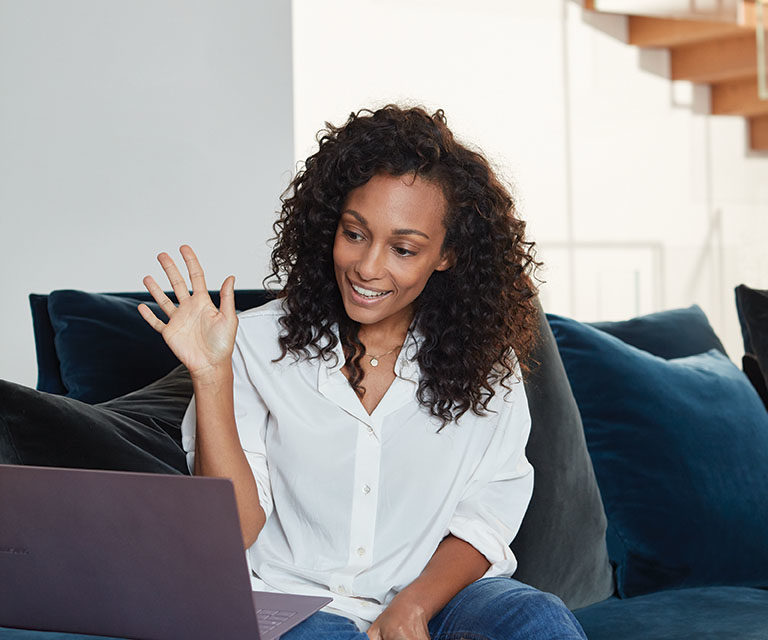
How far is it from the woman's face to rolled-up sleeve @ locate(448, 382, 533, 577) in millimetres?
257

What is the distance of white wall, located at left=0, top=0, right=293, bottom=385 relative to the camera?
7.82 feet

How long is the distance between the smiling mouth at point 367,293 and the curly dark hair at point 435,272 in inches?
4.0

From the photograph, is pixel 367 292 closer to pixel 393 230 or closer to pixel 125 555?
pixel 393 230

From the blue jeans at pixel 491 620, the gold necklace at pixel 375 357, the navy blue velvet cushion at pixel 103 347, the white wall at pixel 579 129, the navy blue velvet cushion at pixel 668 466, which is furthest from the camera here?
the white wall at pixel 579 129

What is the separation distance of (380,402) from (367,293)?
0.54 ft

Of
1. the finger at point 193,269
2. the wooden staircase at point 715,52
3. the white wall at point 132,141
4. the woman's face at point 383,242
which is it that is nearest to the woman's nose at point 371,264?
the woman's face at point 383,242

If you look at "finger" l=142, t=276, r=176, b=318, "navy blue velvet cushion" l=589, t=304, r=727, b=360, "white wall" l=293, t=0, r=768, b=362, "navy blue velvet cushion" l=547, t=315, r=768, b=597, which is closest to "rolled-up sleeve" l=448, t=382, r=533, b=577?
"navy blue velvet cushion" l=547, t=315, r=768, b=597

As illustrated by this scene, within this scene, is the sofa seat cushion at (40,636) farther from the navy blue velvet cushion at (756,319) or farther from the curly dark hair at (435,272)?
the navy blue velvet cushion at (756,319)

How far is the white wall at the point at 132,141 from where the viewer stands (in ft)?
7.82

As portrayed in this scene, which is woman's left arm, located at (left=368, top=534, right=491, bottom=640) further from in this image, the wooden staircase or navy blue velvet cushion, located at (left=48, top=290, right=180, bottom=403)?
the wooden staircase

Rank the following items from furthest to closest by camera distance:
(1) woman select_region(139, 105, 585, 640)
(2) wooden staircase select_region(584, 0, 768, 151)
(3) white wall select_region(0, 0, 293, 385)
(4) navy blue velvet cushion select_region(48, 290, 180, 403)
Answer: (2) wooden staircase select_region(584, 0, 768, 151) → (3) white wall select_region(0, 0, 293, 385) → (4) navy blue velvet cushion select_region(48, 290, 180, 403) → (1) woman select_region(139, 105, 585, 640)

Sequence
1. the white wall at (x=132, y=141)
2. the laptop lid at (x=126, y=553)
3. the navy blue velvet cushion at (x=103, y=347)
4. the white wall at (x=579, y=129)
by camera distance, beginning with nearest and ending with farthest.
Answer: the laptop lid at (x=126, y=553)
the navy blue velvet cushion at (x=103, y=347)
the white wall at (x=132, y=141)
the white wall at (x=579, y=129)

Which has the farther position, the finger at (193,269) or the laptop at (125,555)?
the finger at (193,269)

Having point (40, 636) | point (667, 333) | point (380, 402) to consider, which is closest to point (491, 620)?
point (380, 402)
